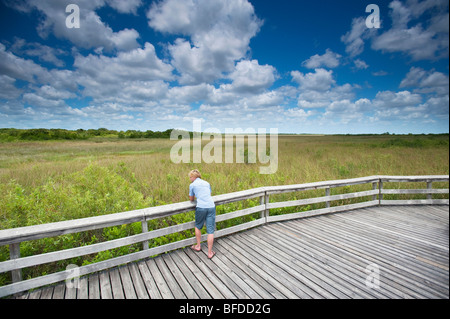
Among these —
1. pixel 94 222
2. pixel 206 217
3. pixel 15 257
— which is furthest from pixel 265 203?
pixel 15 257

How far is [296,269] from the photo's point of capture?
3.35 m

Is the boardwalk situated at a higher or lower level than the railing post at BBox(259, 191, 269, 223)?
lower

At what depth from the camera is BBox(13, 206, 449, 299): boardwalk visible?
2.83 meters

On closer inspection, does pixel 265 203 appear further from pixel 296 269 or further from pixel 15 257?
pixel 15 257

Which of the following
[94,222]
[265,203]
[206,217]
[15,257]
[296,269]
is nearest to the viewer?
[15,257]

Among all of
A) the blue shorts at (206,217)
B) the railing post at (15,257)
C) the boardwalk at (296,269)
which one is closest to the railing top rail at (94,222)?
the railing post at (15,257)

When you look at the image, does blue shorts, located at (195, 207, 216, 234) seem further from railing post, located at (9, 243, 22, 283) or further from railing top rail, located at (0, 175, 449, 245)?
railing post, located at (9, 243, 22, 283)

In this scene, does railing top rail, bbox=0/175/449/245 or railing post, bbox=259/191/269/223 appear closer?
railing top rail, bbox=0/175/449/245

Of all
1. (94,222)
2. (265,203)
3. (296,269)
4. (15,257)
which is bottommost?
(296,269)

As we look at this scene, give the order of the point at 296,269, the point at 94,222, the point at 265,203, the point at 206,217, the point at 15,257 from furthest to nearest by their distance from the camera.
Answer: the point at 265,203
the point at 206,217
the point at 296,269
the point at 94,222
the point at 15,257

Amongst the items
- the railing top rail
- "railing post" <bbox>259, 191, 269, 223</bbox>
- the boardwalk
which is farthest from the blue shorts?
"railing post" <bbox>259, 191, 269, 223</bbox>
